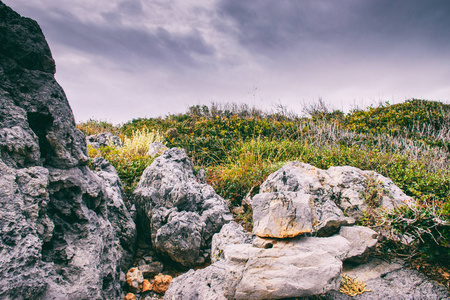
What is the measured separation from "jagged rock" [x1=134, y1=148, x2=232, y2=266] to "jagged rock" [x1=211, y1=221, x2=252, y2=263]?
0.89 feet

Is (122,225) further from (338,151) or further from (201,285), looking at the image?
(338,151)

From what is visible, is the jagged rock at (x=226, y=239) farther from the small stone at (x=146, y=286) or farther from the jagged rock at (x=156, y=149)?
the jagged rock at (x=156, y=149)

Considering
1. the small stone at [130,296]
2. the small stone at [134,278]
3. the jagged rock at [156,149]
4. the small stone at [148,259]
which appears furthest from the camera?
the jagged rock at [156,149]

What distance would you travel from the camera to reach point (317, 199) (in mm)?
4230

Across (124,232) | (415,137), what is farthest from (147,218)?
(415,137)

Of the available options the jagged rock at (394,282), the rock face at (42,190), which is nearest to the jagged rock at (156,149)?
the rock face at (42,190)

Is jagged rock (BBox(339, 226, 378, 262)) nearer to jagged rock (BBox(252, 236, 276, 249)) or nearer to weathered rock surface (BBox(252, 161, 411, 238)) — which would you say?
weathered rock surface (BBox(252, 161, 411, 238))

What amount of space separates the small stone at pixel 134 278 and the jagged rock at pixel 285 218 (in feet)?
6.07

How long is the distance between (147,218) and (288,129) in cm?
851

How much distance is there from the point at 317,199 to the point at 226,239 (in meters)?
1.71

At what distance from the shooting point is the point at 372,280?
326 centimetres

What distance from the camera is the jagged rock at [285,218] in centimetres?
312

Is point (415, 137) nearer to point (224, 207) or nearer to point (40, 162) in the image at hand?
point (224, 207)

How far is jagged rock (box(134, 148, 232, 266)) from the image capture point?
155 inches
